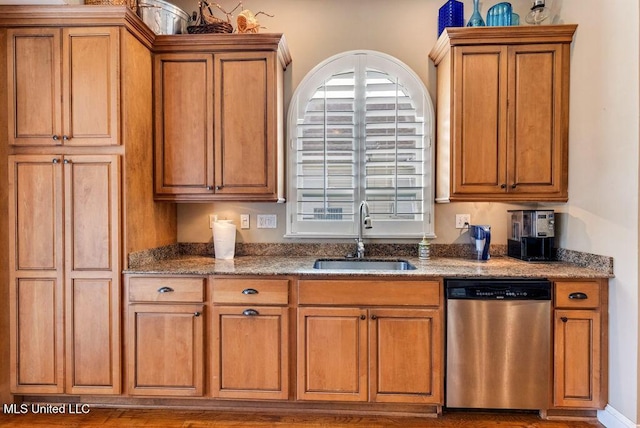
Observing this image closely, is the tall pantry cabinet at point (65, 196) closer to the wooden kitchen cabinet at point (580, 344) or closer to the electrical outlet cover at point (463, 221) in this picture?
the electrical outlet cover at point (463, 221)

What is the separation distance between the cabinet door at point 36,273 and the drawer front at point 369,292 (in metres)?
1.49

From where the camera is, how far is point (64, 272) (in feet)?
7.89

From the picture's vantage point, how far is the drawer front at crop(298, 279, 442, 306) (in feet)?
7.69

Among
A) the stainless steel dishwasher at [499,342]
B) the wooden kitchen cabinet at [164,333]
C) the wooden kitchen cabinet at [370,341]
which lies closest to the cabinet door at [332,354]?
the wooden kitchen cabinet at [370,341]

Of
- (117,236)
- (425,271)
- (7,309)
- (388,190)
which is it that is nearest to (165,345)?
(117,236)

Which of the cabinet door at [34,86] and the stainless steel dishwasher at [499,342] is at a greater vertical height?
the cabinet door at [34,86]

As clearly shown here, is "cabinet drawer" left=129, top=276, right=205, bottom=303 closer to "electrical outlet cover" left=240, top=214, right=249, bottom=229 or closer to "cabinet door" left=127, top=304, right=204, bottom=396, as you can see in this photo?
"cabinet door" left=127, top=304, right=204, bottom=396

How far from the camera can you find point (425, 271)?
2393 millimetres

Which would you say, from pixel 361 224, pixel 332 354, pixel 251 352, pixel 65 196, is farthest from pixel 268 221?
pixel 65 196

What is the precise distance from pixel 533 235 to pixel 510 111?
2.75 ft

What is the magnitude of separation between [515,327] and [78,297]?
2594mm

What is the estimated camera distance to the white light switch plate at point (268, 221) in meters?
3.11

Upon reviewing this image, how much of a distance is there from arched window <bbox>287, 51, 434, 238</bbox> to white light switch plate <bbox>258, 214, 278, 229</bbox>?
15 cm

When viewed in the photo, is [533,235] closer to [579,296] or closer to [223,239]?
[579,296]
